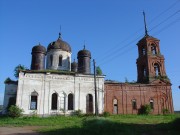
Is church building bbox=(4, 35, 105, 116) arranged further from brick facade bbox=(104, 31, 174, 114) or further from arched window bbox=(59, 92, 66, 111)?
brick facade bbox=(104, 31, 174, 114)

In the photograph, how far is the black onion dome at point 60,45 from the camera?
104 feet

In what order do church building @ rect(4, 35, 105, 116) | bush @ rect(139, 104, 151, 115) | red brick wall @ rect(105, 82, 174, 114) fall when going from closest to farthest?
church building @ rect(4, 35, 105, 116) → red brick wall @ rect(105, 82, 174, 114) → bush @ rect(139, 104, 151, 115)

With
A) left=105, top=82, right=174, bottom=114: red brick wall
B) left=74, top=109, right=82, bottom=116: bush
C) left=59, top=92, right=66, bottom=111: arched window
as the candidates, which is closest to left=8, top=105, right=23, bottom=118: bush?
left=59, top=92, right=66, bottom=111: arched window

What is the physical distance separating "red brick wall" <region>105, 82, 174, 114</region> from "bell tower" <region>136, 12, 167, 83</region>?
1.62 m

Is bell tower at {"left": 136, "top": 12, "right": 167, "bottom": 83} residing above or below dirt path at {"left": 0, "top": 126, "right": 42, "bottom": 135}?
above

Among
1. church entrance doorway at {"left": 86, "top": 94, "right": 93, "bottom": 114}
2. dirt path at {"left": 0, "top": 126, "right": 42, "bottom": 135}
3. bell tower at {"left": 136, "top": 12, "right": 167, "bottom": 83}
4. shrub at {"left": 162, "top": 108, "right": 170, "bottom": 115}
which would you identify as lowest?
dirt path at {"left": 0, "top": 126, "right": 42, "bottom": 135}

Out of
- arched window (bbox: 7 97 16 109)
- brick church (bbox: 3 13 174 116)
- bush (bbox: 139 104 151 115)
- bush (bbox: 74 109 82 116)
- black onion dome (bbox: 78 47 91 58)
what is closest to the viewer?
brick church (bbox: 3 13 174 116)

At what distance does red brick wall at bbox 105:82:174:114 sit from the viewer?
97.3 feet

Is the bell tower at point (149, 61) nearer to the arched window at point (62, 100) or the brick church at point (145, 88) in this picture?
the brick church at point (145, 88)

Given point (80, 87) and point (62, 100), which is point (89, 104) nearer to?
point (80, 87)

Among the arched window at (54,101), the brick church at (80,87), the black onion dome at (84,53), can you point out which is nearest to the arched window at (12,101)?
the brick church at (80,87)

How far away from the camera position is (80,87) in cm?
2827

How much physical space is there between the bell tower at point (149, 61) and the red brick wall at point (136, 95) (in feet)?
5.32

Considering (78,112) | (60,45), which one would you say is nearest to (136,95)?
(78,112)
